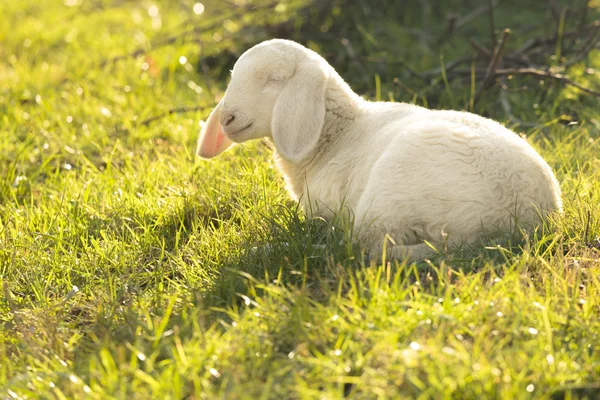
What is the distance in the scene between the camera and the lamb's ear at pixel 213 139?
12.9ft

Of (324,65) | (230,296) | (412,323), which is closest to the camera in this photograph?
(412,323)

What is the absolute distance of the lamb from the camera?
306 centimetres

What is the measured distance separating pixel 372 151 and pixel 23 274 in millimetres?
1602

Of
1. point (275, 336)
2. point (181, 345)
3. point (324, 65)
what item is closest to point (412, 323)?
point (275, 336)

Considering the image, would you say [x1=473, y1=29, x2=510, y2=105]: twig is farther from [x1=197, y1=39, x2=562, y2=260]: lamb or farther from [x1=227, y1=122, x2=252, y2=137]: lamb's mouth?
[x1=227, y1=122, x2=252, y2=137]: lamb's mouth

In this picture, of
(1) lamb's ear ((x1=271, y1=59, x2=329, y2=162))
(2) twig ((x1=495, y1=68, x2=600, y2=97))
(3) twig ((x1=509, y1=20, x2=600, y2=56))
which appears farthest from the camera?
(3) twig ((x1=509, y1=20, x2=600, y2=56))

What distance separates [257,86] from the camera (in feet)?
11.8

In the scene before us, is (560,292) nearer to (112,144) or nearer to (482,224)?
(482,224)

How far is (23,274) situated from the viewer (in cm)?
337

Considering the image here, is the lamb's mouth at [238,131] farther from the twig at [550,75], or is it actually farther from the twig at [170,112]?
the twig at [550,75]

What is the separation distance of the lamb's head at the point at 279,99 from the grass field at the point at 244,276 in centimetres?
32

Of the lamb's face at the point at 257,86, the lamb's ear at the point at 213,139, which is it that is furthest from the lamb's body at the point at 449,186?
the lamb's ear at the point at 213,139

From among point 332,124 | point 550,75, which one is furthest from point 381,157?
point 550,75

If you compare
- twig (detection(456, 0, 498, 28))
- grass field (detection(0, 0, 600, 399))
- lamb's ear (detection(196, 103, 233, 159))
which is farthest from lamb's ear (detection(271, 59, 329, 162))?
twig (detection(456, 0, 498, 28))
